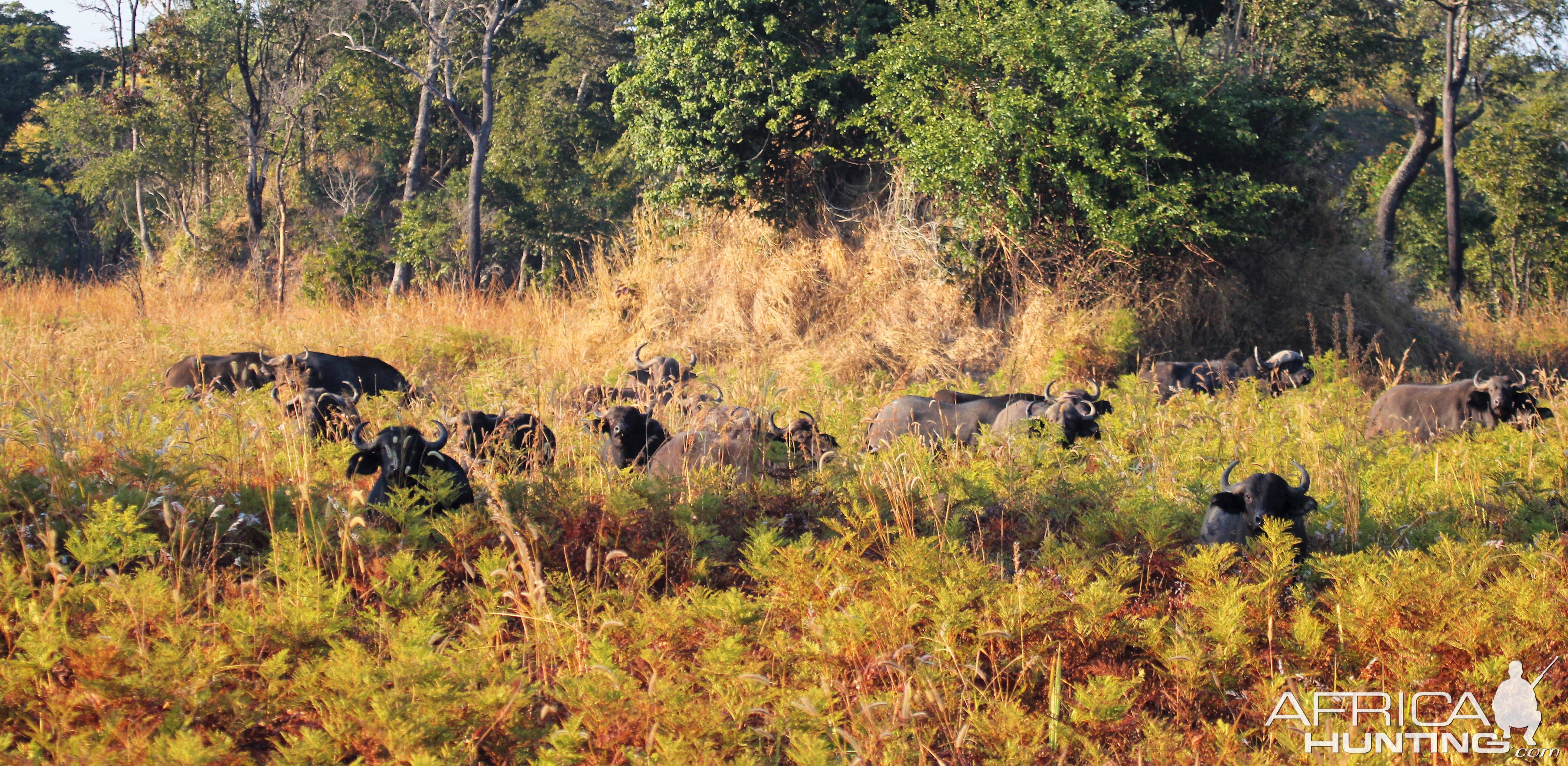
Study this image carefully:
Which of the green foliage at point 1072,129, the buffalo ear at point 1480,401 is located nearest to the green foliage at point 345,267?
the green foliage at point 1072,129

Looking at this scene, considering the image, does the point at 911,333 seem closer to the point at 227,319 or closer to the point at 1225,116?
the point at 1225,116

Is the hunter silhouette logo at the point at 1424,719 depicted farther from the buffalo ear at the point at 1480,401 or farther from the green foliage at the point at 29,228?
the green foliage at the point at 29,228

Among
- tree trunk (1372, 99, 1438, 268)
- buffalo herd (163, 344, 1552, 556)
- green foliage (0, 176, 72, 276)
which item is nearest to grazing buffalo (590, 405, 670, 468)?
buffalo herd (163, 344, 1552, 556)

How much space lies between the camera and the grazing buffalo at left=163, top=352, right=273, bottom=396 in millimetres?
9453

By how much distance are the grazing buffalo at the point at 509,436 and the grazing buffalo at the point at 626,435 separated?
31cm

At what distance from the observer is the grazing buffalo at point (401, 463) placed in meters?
5.07

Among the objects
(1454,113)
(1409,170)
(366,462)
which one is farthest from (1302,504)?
(1409,170)

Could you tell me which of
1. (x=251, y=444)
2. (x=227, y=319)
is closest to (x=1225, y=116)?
(x=251, y=444)

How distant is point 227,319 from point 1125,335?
10718 mm

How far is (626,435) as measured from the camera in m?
6.73

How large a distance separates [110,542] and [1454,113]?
66.8 feet

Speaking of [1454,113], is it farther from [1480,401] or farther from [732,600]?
[732,600]

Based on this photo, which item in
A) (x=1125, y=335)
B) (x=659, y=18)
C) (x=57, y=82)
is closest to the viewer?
(x=1125, y=335)

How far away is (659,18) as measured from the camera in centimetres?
1433
